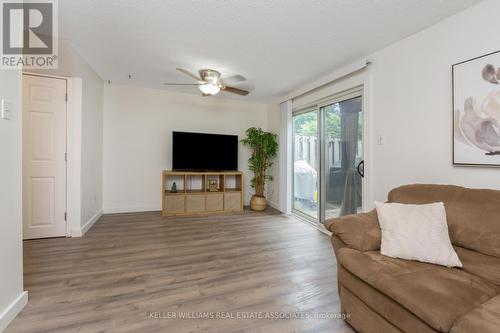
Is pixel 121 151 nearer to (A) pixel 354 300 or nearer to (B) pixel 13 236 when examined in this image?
(B) pixel 13 236

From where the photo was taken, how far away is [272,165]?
5289 mm

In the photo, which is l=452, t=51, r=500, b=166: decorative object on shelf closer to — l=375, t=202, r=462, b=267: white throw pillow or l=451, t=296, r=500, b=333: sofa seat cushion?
l=375, t=202, r=462, b=267: white throw pillow

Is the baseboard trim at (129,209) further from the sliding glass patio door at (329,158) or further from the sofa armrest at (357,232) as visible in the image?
the sofa armrest at (357,232)

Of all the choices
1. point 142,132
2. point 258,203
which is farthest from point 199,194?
point 142,132

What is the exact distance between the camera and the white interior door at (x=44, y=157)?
9.68 ft

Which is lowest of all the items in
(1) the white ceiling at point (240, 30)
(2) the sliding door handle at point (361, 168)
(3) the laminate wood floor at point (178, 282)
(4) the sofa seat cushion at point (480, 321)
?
(3) the laminate wood floor at point (178, 282)

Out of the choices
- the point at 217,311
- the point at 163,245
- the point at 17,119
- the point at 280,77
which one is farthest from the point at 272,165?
the point at 17,119

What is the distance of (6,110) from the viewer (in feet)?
5.04

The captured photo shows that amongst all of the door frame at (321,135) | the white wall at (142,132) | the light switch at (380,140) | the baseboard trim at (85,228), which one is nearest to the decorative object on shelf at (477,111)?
the light switch at (380,140)

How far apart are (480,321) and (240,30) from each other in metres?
2.65

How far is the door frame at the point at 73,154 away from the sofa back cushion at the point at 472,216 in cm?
394

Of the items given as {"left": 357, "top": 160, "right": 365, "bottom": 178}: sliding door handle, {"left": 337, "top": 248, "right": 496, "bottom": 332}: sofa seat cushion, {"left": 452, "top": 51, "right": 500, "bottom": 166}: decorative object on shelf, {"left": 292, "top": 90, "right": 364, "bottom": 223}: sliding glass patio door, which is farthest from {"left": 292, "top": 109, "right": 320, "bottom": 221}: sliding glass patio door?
{"left": 337, "top": 248, "right": 496, "bottom": 332}: sofa seat cushion

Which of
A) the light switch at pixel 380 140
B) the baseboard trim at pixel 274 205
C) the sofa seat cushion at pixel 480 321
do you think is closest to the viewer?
the sofa seat cushion at pixel 480 321

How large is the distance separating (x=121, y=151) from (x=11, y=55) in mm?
2963
